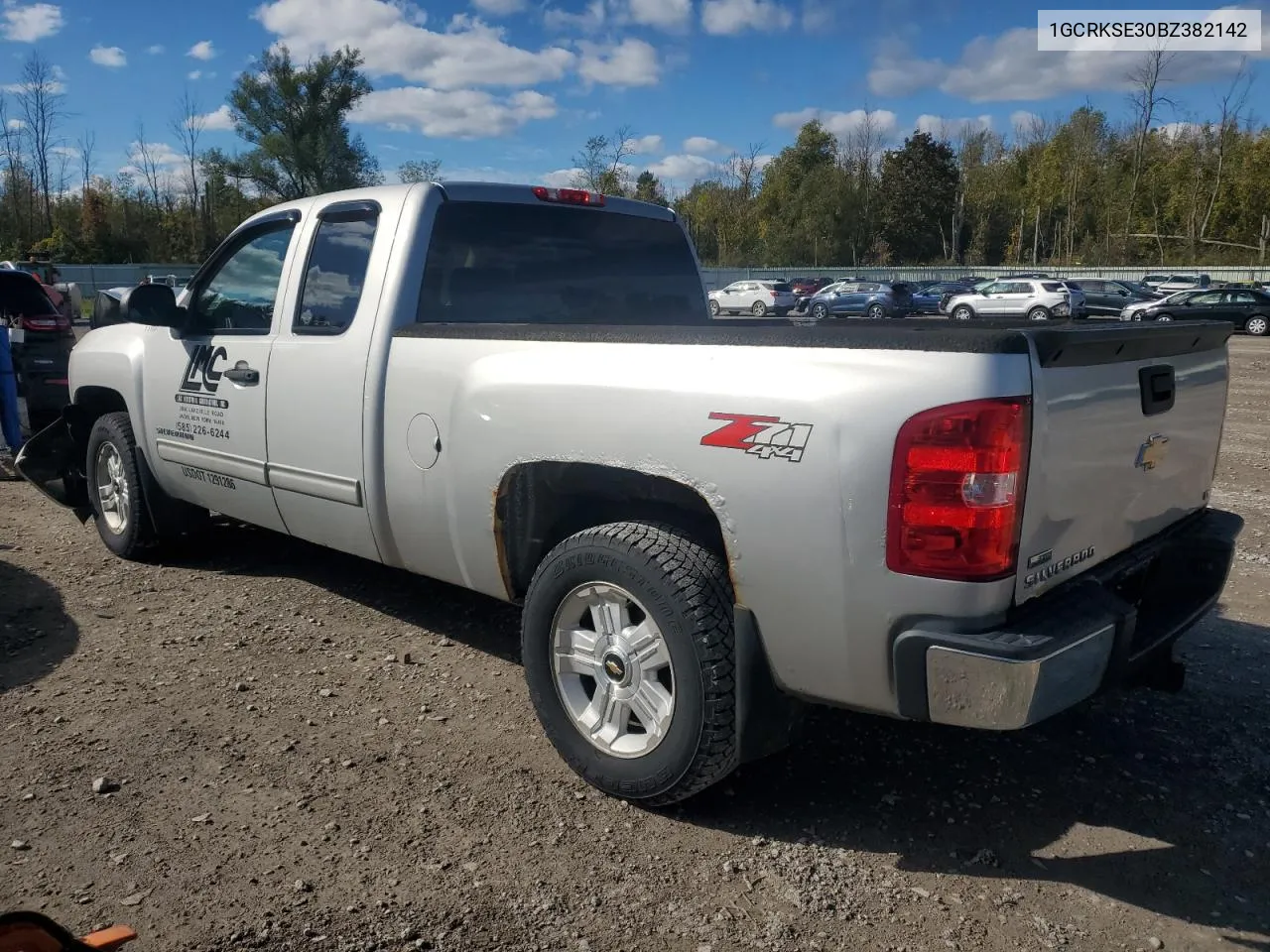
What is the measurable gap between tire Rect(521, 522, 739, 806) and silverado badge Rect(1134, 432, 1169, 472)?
51.0 inches

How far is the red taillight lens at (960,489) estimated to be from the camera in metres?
2.39

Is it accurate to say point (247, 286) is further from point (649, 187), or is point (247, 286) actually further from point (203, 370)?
point (649, 187)

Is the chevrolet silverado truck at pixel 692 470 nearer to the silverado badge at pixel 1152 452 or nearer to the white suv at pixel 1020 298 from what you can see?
the silverado badge at pixel 1152 452

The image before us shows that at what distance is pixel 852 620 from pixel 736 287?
45.8 m

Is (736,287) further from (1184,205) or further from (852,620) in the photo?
(852,620)

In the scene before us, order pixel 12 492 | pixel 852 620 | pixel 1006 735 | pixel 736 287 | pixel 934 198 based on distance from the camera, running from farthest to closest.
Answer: pixel 934 198
pixel 736 287
pixel 12 492
pixel 1006 735
pixel 852 620

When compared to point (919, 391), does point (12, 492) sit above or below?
below

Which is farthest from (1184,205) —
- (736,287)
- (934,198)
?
(736,287)

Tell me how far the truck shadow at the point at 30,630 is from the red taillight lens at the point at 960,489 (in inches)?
145

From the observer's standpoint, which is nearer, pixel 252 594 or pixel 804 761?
pixel 804 761

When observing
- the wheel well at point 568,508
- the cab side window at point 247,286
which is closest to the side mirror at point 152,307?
the cab side window at point 247,286

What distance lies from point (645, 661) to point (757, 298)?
4425 cm

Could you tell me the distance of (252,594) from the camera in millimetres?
5270

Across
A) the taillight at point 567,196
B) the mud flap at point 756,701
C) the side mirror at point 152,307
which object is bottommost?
the mud flap at point 756,701
